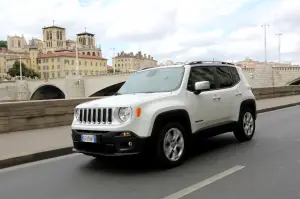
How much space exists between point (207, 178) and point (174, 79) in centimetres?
207

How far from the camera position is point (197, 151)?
720cm

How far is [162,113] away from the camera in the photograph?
580cm

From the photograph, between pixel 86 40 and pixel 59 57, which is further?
pixel 86 40

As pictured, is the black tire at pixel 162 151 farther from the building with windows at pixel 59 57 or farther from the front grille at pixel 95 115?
the building with windows at pixel 59 57

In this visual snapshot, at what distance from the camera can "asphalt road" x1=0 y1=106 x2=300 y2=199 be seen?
466 cm

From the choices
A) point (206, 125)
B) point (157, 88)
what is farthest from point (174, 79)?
point (206, 125)

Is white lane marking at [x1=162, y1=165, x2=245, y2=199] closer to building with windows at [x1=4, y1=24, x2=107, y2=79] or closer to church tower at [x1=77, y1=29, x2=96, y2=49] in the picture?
building with windows at [x1=4, y1=24, x2=107, y2=79]

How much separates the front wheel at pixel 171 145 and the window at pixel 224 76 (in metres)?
1.86

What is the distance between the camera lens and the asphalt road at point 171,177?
4.66m

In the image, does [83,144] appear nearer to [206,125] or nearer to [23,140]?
[206,125]

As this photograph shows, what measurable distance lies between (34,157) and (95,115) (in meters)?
1.99

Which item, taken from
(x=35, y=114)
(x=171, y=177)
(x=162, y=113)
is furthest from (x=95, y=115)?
(x=35, y=114)

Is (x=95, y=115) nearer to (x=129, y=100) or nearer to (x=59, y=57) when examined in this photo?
(x=129, y=100)

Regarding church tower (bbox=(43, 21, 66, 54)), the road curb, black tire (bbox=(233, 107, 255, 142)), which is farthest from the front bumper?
church tower (bbox=(43, 21, 66, 54))
